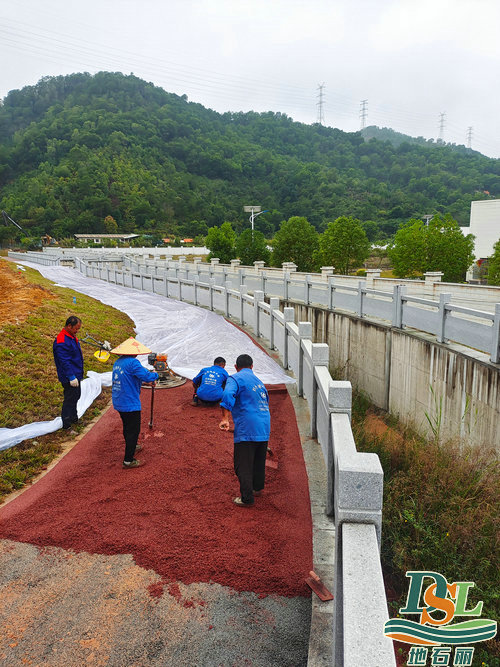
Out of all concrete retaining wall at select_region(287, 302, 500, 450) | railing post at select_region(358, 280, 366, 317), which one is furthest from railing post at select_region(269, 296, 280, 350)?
railing post at select_region(358, 280, 366, 317)

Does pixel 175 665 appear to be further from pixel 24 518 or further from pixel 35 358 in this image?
pixel 35 358

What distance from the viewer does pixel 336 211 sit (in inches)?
4092

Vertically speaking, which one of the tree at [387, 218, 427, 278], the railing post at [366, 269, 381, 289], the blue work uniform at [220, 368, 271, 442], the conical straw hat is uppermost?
the tree at [387, 218, 427, 278]

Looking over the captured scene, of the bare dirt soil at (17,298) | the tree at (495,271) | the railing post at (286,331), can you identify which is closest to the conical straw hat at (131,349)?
the railing post at (286,331)

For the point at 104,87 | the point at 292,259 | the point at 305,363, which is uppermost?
the point at 104,87

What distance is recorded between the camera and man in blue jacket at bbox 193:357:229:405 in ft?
24.4

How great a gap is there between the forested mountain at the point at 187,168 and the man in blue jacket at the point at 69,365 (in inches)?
3399

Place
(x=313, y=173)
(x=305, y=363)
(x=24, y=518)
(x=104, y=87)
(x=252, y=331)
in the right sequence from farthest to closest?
(x=104, y=87), (x=313, y=173), (x=252, y=331), (x=305, y=363), (x=24, y=518)

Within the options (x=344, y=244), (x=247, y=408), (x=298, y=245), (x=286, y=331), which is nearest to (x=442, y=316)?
(x=286, y=331)

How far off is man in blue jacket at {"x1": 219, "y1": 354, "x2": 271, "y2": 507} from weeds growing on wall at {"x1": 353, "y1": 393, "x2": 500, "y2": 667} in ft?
4.19

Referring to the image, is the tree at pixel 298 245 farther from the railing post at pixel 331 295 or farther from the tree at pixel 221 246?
the railing post at pixel 331 295

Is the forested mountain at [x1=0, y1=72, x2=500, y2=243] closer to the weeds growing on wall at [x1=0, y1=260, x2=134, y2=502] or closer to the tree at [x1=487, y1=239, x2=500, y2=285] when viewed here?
the tree at [x1=487, y1=239, x2=500, y2=285]

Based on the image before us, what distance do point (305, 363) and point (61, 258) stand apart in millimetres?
40586

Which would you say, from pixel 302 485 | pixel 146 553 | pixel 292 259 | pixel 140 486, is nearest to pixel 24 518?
pixel 140 486
